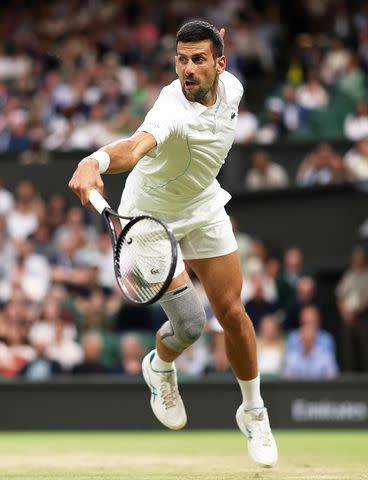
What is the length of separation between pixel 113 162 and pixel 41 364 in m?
6.33

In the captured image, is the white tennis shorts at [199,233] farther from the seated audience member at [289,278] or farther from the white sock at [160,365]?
the seated audience member at [289,278]

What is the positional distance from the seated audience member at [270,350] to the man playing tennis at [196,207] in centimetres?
434

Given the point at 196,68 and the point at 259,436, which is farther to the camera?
the point at 259,436

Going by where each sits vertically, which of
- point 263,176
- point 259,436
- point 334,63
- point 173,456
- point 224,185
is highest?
point 334,63

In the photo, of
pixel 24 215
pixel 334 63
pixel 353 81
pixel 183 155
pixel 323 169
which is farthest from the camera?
pixel 334 63

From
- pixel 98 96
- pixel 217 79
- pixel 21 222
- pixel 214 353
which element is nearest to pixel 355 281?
pixel 214 353

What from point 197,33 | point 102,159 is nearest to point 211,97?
point 197,33

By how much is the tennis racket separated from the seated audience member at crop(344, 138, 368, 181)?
7495mm

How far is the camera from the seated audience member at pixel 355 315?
40.5ft

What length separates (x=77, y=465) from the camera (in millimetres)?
7441

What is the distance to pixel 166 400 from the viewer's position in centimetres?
727

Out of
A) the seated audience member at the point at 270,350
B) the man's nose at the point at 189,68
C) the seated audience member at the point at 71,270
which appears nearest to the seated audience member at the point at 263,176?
the seated audience member at the point at 71,270

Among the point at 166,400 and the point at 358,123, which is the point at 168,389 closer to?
the point at 166,400

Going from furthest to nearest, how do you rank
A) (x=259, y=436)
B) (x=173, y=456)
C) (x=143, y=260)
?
(x=173, y=456) → (x=259, y=436) → (x=143, y=260)
